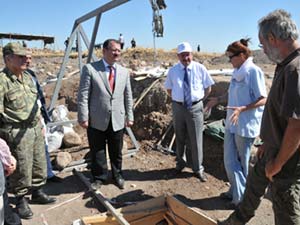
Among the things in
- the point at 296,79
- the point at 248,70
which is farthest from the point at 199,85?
the point at 296,79

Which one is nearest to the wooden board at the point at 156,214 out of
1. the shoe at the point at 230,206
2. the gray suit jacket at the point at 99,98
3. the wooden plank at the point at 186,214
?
the wooden plank at the point at 186,214

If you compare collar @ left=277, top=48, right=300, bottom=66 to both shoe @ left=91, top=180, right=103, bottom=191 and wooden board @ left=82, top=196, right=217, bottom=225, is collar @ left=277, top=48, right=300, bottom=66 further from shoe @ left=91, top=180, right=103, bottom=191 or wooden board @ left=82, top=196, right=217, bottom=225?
shoe @ left=91, top=180, right=103, bottom=191

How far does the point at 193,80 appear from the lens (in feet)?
15.2

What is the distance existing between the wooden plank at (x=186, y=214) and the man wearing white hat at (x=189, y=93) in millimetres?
1066

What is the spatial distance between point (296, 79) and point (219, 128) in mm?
3698

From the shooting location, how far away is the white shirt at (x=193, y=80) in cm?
465

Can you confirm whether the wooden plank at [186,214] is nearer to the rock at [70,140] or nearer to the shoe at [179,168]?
the shoe at [179,168]

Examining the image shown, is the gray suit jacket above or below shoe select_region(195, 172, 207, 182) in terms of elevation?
above

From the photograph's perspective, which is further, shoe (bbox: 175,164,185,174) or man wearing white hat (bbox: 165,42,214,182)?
shoe (bbox: 175,164,185,174)

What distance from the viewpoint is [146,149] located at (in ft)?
20.9

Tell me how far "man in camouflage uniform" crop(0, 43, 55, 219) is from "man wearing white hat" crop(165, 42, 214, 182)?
1.93 metres

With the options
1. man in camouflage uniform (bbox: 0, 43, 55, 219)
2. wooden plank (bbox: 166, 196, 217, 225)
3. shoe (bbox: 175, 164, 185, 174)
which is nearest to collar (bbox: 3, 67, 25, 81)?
man in camouflage uniform (bbox: 0, 43, 55, 219)

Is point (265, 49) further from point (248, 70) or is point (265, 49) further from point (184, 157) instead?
point (184, 157)

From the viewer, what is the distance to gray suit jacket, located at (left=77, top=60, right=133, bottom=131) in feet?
14.1
